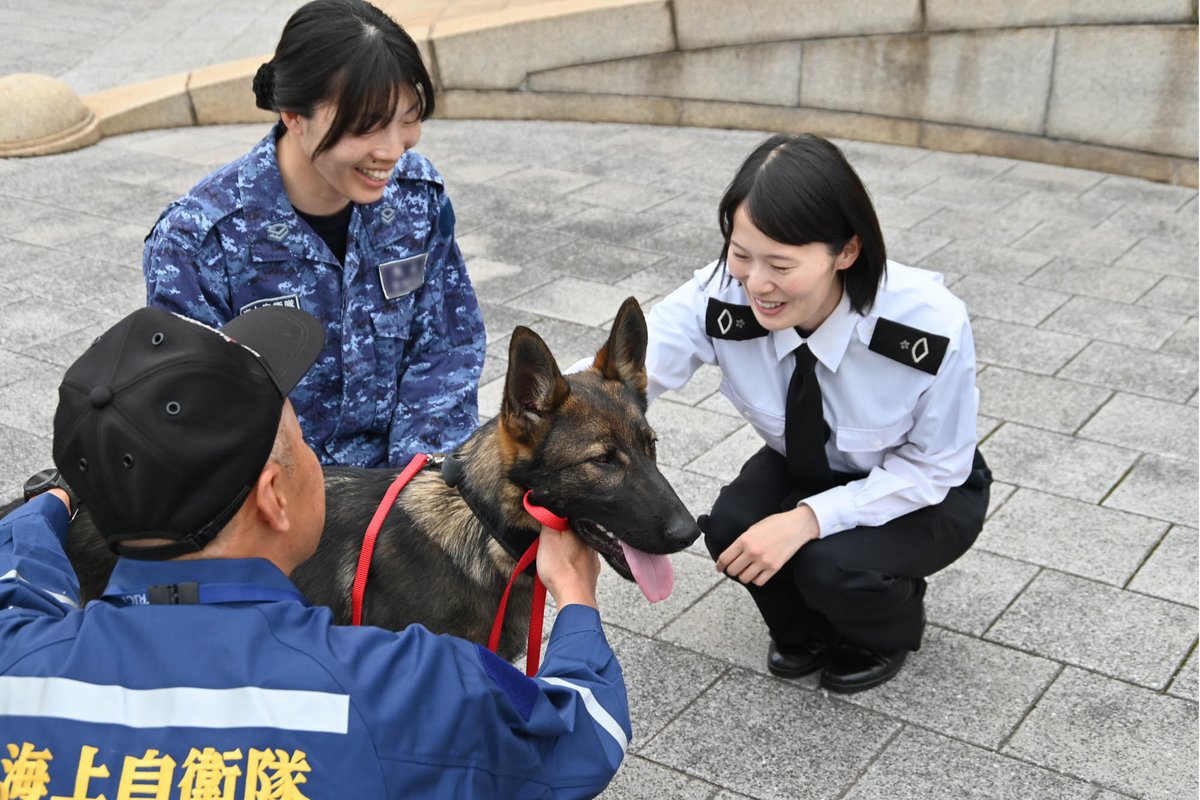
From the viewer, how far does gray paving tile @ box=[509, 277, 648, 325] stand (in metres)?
6.78

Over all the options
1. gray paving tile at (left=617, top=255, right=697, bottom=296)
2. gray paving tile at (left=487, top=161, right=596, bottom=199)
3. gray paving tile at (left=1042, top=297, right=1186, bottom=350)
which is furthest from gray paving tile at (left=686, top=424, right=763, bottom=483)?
gray paving tile at (left=487, top=161, right=596, bottom=199)

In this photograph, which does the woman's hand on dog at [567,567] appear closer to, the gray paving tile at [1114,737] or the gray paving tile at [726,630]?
the gray paving tile at [726,630]

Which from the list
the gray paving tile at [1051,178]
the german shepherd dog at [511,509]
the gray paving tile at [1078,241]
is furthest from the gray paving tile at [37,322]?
the gray paving tile at [1051,178]

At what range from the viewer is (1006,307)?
22.9 feet

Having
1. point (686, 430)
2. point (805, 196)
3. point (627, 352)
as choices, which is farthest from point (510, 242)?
point (627, 352)

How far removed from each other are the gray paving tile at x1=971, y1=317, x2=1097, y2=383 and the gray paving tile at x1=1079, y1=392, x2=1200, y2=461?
1.34 feet

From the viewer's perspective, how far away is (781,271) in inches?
133

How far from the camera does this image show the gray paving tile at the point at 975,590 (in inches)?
171

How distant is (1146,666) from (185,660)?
3.32 meters

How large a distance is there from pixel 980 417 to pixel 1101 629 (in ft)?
5.54

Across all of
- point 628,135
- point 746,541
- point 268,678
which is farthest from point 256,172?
point 628,135

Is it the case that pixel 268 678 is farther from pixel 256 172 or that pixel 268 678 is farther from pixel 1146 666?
pixel 1146 666

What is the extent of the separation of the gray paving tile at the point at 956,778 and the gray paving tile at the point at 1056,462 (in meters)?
1.76

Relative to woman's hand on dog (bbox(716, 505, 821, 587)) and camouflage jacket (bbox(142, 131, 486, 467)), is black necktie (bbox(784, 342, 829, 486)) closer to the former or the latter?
woman's hand on dog (bbox(716, 505, 821, 587))
